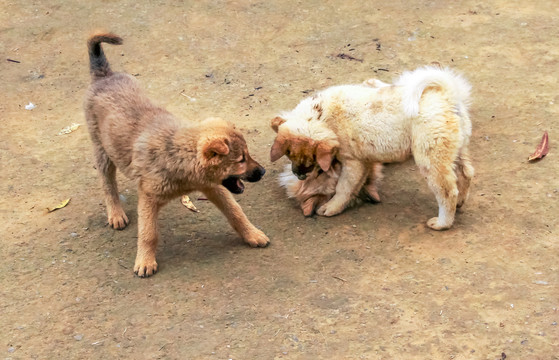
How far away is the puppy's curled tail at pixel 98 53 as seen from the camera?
20.0 feet

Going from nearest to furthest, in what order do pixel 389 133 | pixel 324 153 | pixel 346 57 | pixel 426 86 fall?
pixel 426 86, pixel 389 133, pixel 324 153, pixel 346 57

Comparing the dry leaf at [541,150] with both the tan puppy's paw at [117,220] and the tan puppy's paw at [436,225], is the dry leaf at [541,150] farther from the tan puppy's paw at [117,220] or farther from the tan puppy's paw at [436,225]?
the tan puppy's paw at [117,220]

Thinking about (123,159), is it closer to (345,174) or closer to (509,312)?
(345,174)

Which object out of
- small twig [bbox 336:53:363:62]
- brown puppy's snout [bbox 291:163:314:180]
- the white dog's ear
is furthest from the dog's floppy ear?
small twig [bbox 336:53:363:62]

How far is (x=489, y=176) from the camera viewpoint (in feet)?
20.8

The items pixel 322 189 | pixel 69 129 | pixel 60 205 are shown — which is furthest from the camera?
pixel 69 129

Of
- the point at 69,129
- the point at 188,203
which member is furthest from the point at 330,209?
the point at 69,129

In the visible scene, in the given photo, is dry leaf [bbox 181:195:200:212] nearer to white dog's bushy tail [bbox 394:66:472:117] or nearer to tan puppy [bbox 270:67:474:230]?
tan puppy [bbox 270:67:474:230]

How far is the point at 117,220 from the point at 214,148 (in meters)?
1.49

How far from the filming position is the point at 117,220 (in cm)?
613

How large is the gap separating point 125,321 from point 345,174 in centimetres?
227

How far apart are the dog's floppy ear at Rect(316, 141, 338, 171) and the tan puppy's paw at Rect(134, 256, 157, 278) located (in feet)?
5.25

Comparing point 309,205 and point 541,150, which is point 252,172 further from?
point 541,150

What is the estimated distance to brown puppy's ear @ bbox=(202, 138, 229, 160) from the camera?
5133mm
